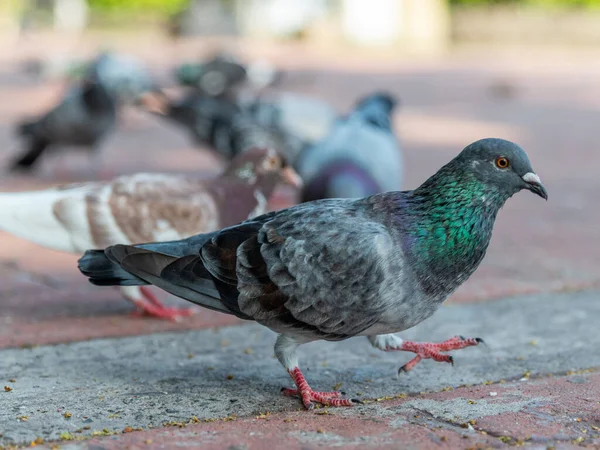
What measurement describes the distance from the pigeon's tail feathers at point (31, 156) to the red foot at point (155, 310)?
3908 mm

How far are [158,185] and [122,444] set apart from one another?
1.92 meters

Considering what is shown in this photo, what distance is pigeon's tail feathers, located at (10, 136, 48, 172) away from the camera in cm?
786

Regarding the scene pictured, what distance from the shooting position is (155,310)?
4.24 metres

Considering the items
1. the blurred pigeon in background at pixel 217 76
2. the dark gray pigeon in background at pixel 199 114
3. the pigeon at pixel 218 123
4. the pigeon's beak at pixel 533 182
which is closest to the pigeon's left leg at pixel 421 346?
the pigeon's beak at pixel 533 182

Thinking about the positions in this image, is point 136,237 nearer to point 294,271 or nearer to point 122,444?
point 294,271

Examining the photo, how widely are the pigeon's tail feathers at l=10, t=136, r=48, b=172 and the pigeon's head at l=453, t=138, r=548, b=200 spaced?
18.4 ft

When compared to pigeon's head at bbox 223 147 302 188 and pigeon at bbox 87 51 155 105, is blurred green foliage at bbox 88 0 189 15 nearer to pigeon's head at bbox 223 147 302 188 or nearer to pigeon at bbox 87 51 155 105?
pigeon at bbox 87 51 155 105

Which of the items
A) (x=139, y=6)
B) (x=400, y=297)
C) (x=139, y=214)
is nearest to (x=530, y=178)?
(x=400, y=297)

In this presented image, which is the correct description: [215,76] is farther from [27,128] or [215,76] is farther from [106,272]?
[106,272]

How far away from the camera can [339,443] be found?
2.70 meters

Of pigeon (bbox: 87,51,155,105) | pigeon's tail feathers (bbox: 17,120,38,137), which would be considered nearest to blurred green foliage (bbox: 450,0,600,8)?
pigeon (bbox: 87,51,155,105)

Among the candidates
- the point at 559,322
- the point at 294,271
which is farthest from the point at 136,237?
the point at 559,322

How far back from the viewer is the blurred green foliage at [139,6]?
3033 centimetres

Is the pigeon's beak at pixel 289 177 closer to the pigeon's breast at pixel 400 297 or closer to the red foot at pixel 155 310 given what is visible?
the red foot at pixel 155 310
